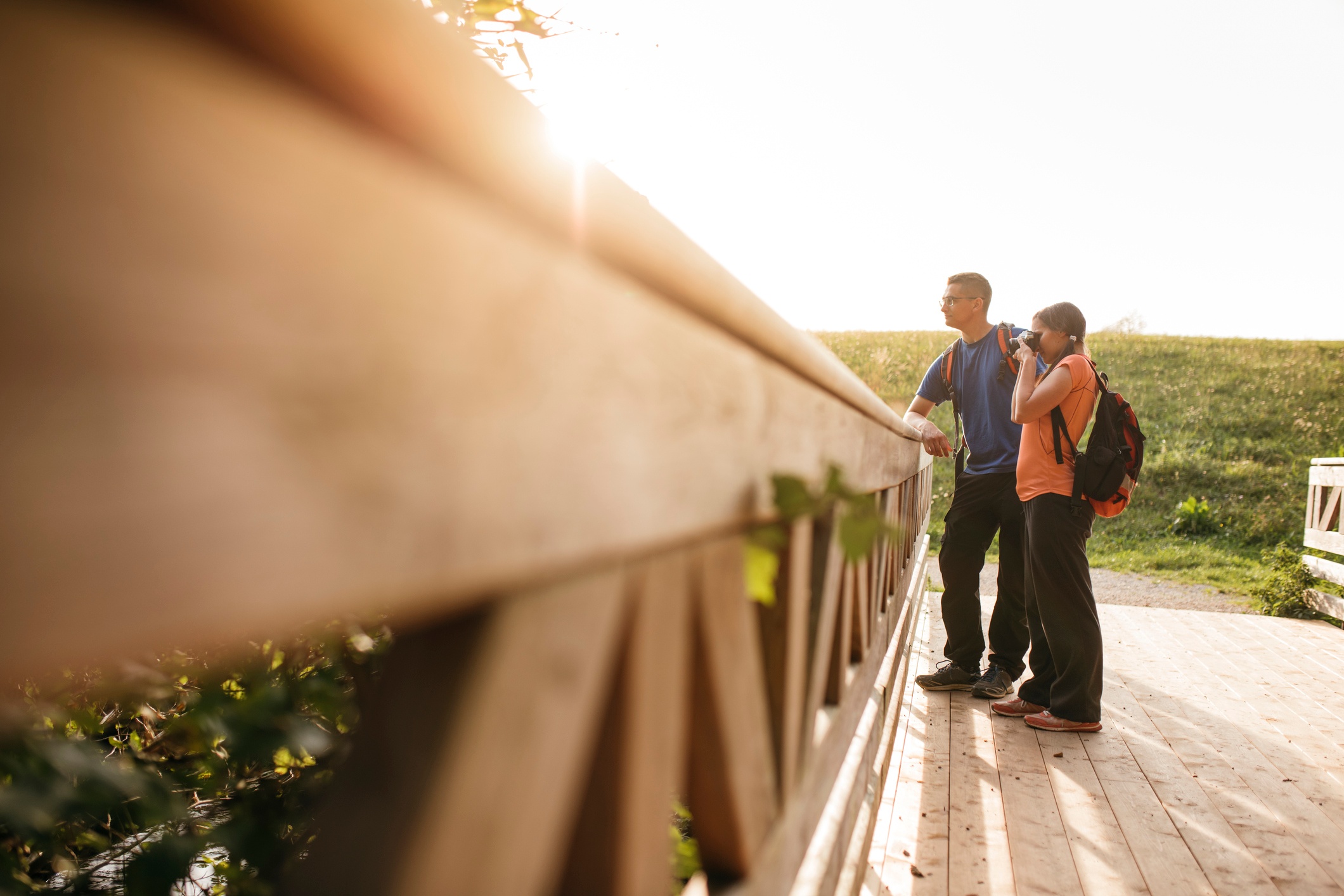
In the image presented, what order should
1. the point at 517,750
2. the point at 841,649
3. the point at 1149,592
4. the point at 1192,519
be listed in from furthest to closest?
1. the point at 1192,519
2. the point at 1149,592
3. the point at 841,649
4. the point at 517,750

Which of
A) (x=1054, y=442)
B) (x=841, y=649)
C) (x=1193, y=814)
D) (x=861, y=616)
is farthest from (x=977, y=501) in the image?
(x=841, y=649)

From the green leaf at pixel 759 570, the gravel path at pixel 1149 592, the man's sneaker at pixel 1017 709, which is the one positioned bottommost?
the gravel path at pixel 1149 592

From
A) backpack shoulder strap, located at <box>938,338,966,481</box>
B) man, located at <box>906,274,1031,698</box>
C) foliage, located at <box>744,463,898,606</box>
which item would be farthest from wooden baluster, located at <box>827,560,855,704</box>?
backpack shoulder strap, located at <box>938,338,966,481</box>

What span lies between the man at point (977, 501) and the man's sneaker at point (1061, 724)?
42 cm

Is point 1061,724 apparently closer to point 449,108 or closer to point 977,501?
point 977,501

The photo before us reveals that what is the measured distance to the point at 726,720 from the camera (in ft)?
2.55

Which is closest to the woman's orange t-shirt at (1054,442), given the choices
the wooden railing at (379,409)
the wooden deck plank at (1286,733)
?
the wooden deck plank at (1286,733)

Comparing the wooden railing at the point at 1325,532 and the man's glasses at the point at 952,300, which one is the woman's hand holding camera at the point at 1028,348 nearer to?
the man's glasses at the point at 952,300

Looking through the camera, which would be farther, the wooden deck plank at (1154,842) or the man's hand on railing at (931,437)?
the man's hand on railing at (931,437)

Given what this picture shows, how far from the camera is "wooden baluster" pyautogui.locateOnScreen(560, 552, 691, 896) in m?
0.60

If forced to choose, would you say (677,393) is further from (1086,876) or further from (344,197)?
(1086,876)

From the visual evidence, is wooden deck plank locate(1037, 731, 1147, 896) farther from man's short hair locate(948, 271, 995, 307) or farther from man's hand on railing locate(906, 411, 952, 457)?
man's short hair locate(948, 271, 995, 307)

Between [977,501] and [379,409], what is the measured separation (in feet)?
13.3

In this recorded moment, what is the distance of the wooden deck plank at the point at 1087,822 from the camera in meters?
2.38
